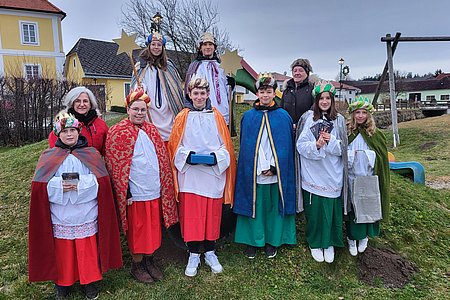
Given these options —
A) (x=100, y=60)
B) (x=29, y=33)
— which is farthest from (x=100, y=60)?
(x=29, y=33)

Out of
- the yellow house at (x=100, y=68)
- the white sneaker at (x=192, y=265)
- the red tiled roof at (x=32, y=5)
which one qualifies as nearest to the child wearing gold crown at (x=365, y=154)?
the white sneaker at (x=192, y=265)

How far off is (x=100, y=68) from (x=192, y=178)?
77.4 feet

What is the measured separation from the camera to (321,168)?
3740mm

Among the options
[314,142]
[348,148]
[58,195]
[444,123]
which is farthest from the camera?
[444,123]

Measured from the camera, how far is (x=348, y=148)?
3898 mm

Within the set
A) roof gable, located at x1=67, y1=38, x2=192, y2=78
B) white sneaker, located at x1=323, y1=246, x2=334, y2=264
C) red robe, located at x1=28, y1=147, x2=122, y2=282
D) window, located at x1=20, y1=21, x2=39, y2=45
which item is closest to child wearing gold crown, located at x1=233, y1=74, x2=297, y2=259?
white sneaker, located at x1=323, y1=246, x2=334, y2=264

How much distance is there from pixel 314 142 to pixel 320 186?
48cm

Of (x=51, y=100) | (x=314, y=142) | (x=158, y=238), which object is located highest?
(x=51, y=100)

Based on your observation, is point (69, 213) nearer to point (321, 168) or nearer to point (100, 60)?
point (321, 168)

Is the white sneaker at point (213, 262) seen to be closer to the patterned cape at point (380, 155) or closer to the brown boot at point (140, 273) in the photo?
the brown boot at point (140, 273)

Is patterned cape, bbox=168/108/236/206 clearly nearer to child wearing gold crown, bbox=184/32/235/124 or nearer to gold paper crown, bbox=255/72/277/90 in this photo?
gold paper crown, bbox=255/72/277/90

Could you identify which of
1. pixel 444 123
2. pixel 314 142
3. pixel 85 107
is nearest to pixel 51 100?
pixel 85 107

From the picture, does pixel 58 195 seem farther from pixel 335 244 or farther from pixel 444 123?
pixel 444 123

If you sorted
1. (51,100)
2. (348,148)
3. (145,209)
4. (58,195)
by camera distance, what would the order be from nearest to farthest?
(58,195) → (145,209) → (348,148) → (51,100)
